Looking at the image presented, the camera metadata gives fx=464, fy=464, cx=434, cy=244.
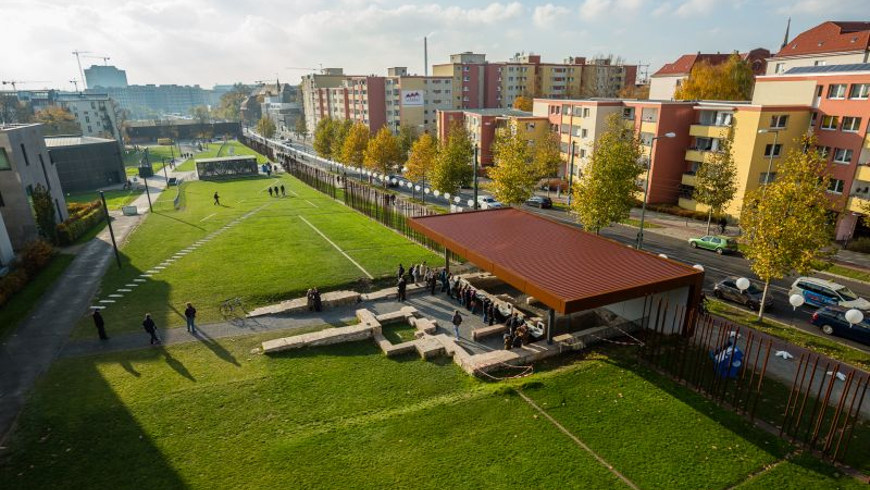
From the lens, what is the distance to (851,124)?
37.9 metres

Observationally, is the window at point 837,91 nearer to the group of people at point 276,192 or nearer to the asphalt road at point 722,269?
the asphalt road at point 722,269

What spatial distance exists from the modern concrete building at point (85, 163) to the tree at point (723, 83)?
84751 mm

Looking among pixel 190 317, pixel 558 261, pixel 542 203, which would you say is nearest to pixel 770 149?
pixel 542 203

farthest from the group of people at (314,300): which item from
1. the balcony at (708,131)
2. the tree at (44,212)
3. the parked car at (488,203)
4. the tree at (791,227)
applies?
the balcony at (708,131)

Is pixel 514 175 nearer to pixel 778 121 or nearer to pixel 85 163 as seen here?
pixel 778 121

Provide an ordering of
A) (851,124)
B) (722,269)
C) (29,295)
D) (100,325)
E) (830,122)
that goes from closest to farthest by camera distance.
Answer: (100,325) → (29,295) → (722,269) → (851,124) → (830,122)

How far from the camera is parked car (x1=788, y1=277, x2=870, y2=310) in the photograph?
23.8m

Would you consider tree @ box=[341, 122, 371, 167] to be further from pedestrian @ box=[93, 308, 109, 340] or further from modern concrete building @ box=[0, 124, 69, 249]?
pedestrian @ box=[93, 308, 109, 340]

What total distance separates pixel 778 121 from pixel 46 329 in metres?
54.7

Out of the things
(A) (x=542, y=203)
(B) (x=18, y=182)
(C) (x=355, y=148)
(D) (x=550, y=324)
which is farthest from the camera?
(C) (x=355, y=148)

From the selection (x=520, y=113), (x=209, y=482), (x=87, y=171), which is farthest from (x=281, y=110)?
(x=209, y=482)

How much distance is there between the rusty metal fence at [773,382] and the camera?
13.1 metres

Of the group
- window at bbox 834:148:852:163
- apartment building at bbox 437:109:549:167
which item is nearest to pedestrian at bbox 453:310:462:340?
window at bbox 834:148:852:163

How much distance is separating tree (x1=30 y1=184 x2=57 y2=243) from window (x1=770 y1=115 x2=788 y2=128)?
2351 inches
